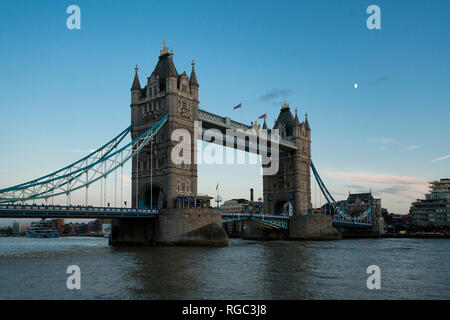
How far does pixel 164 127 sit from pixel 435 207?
347 ft

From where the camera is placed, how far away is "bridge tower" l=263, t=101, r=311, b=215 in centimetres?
8519

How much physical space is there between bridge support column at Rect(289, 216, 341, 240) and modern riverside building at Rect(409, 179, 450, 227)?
67.1m

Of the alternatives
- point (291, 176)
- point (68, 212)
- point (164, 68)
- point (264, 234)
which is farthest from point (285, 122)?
point (68, 212)

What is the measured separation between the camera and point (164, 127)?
57.8 m

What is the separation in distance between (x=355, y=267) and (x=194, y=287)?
14972 millimetres

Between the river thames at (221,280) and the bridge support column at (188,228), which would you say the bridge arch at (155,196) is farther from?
the river thames at (221,280)

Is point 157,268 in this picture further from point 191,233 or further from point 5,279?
point 191,233

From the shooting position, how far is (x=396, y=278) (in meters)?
25.8

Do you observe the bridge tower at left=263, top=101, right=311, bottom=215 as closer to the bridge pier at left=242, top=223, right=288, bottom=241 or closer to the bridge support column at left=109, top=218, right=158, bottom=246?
the bridge pier at left=242, top=223, right=288, bottom=241

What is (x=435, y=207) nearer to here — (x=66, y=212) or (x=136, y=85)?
(x=136, y=85)

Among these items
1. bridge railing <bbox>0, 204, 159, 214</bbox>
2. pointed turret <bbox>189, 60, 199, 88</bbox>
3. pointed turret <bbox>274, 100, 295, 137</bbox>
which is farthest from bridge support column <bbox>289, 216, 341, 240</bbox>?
bridge railing <bbox>0, 204, 159, 214</bbox>

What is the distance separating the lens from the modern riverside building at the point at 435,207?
129000 mm
